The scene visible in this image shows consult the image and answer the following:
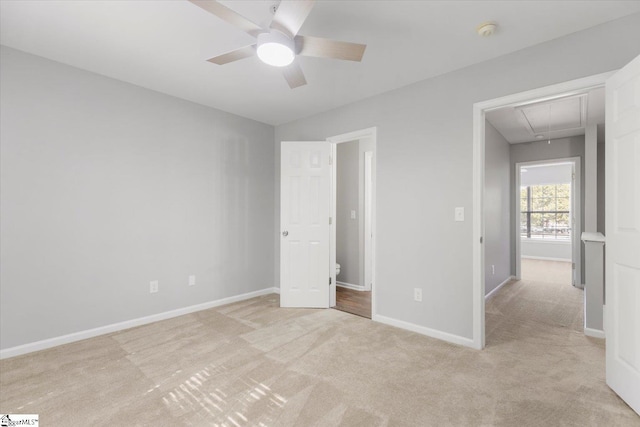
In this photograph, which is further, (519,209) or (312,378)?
(519,209)

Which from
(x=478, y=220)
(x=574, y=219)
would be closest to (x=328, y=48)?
(x=478, y=220)

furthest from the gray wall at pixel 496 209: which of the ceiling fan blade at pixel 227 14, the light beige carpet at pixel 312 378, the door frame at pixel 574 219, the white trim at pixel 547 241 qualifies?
the ceiling fan blade at pixel 227 14

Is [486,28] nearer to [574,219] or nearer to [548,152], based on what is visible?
[548,152]

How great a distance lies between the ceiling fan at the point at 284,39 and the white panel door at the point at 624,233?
169 centimetres

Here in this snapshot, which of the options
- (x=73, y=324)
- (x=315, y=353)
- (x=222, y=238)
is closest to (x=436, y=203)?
(x=315, y=353)

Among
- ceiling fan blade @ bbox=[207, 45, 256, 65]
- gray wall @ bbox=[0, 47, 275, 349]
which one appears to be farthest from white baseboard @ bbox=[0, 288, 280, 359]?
ceiling fan blade @ bbox=[207, 45, 256, 65]

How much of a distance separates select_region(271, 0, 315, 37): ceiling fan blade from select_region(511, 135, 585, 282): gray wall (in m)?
5.31

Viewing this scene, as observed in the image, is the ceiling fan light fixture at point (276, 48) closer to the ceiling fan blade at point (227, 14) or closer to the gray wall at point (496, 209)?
the ceiling fan blade at point (227, 14)

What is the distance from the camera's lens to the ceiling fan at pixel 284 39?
58.9 inches

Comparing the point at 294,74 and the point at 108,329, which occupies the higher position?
Result: the point at 294,74

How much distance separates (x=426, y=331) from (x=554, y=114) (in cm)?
333

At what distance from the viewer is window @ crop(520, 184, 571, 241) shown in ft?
25.5

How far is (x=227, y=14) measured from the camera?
153 cm

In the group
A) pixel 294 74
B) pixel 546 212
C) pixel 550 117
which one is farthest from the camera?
pixel 546 212
